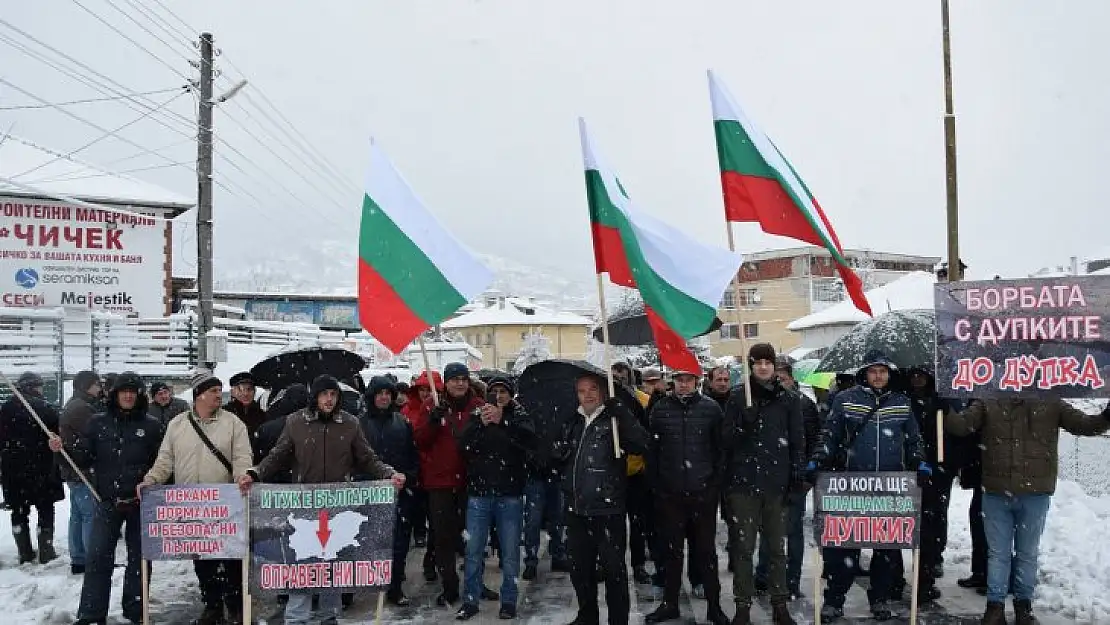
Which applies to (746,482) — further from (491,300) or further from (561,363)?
(491,300)

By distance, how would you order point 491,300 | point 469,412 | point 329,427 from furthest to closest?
1. point 491,300
2. point 469,412
3. point 329,427

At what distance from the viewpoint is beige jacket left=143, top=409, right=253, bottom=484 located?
24.4 ft

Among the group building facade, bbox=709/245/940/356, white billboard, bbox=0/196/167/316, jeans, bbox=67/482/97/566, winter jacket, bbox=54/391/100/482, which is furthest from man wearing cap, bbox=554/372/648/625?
building facade, bbox=709/245/940/356

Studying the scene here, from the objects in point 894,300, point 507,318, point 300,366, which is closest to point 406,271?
point 300,366

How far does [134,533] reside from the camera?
771 cm

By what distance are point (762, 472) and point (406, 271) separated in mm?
3299

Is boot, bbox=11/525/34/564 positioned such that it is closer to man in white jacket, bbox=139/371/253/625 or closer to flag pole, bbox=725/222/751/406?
man in white jacket, bbox=139/371/253/625

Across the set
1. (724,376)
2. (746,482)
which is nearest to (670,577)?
(746,482)

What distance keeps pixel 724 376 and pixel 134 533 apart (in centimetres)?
520

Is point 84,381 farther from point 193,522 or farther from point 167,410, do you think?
point 193,522

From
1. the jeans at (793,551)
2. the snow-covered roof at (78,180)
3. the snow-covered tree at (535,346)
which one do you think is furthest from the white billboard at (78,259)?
the snow-covered tree at (535,346)

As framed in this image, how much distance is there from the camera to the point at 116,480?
299 inches

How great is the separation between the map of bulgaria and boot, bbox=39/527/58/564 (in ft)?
15.0

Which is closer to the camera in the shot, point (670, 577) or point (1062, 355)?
point (1062, 355)
